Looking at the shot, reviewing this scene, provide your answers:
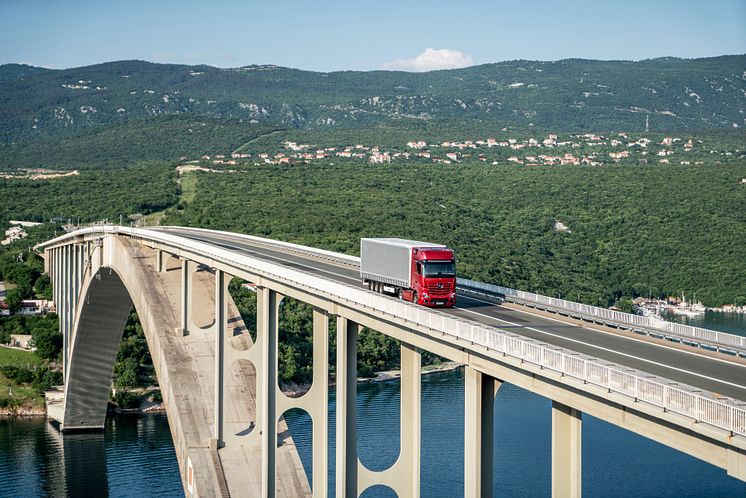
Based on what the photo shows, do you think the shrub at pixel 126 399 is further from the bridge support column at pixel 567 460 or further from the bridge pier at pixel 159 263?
the bridge support column at pixel 567 460

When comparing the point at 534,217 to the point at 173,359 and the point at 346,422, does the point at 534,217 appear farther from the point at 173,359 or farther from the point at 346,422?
the point at 346,422

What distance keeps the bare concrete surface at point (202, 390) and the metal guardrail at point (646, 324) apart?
8652 mm

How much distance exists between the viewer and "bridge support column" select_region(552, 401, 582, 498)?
16.9 m

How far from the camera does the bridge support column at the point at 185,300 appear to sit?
142 feet

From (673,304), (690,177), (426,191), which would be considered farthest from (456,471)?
(690,177)

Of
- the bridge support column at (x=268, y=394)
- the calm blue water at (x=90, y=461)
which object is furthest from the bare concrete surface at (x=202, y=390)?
the calm blue water at (x=90, y=461)

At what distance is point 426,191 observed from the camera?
410 feet

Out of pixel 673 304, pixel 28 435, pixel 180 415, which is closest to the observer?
pixel 180 415

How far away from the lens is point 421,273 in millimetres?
28625

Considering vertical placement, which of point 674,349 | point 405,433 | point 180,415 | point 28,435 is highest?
point 674,349

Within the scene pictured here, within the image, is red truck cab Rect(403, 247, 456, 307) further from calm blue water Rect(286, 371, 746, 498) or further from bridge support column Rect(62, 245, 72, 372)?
bridge support column Rect(62, 245, 72, 372)

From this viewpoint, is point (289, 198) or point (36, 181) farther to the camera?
point (36, 181)

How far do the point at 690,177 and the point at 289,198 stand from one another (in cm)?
4597

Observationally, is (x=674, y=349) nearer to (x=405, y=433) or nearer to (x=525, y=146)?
(x=405, y=433)
